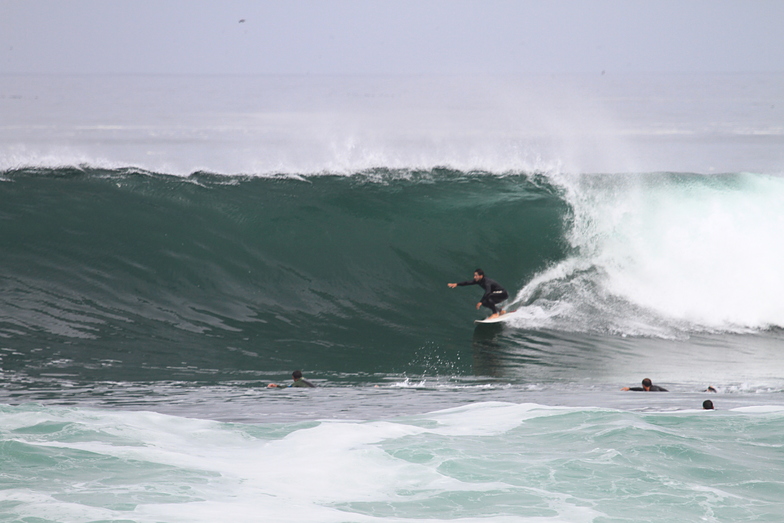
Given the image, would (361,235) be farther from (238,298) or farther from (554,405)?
(554,405)

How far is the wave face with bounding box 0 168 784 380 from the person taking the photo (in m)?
11.8

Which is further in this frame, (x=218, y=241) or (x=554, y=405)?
(x=218, y=241)

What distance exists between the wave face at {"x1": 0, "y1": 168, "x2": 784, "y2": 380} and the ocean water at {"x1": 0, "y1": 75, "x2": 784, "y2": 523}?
0.05 m

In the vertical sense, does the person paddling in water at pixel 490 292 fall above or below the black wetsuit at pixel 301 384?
above

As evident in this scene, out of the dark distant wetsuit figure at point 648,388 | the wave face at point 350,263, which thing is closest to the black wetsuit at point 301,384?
the wave face at point 350,263

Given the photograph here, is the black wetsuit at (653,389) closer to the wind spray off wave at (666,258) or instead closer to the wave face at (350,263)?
the wave face at (350,263)

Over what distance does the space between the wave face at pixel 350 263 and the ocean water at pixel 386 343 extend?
0.16ft

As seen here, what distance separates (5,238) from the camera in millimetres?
14406

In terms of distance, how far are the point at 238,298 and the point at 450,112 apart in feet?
190

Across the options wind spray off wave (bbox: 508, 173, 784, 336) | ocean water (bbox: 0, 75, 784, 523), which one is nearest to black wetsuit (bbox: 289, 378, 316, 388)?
ocean water (bbox: 0, 75, 784, 523)

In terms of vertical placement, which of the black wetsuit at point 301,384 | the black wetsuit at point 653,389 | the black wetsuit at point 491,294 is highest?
the black wetsuit at point 491,294

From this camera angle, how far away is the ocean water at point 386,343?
643cm

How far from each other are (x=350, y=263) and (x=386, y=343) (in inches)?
118

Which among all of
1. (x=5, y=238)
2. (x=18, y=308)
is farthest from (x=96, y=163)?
(x=18, y=308)
